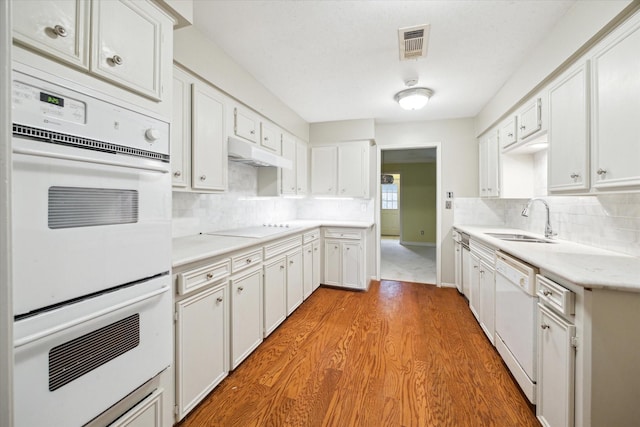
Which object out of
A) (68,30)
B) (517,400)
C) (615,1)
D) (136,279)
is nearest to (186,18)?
(68,30)

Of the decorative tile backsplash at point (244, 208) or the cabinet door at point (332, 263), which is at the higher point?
the decorative tile backsplash at point (244, 208)

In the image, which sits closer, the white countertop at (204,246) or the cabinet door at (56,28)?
the cabinet door at (56,28)

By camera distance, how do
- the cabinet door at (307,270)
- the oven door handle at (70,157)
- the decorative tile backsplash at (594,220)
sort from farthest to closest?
the cabinet door at (307,270)
the decorative tile backsplash at (594,220)
the oven door handle at (70,157)

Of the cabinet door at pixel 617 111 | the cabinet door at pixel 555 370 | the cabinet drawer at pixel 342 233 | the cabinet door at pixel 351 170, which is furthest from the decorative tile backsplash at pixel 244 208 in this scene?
the cabinet door at pixel 617 111

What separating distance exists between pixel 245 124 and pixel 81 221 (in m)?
1.86

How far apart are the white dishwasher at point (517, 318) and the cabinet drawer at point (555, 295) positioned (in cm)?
9

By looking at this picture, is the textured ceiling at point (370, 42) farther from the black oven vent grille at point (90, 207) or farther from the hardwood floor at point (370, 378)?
the hardwood floor at point (370, 378)

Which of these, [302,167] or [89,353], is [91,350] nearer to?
[89,353]

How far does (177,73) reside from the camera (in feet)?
5.88

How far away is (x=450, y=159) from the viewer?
3.96 meters

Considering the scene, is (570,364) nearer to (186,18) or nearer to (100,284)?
(100,284)

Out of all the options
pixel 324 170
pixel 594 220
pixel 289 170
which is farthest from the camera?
pixel 324 170

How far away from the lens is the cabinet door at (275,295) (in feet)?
7.75

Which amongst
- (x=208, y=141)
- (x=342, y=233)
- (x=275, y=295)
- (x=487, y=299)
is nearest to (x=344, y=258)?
(x=342, y=233)
